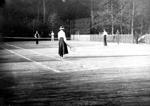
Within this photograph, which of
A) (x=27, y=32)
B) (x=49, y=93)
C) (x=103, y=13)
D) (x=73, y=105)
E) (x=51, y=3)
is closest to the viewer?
(x=73, y=105)

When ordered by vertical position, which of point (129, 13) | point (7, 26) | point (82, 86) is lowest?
point (82, 86)

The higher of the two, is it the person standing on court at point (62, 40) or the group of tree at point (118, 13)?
the group of tree at point (118, 13)

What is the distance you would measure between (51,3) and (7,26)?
3659 inches

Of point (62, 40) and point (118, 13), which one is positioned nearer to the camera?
point (62, 40)

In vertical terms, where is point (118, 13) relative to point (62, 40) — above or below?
above

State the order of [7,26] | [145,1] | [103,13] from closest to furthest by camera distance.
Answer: [7,26] < [103,13] < [145,1]

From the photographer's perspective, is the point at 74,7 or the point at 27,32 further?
the point at 74,7

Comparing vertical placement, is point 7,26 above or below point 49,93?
above

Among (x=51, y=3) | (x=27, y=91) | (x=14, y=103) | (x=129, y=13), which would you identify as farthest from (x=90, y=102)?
(x=51, y=3)

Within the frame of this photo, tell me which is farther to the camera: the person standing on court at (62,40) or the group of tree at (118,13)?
the group of tree at (118,13)

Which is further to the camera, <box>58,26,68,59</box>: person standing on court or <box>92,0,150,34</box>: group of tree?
<box>92,0,150,34</box>: group of tree

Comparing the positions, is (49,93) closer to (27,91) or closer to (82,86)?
(27,91)

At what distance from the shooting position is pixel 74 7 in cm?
9456

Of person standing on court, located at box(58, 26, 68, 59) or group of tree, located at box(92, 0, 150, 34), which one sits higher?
group of tree, located at box(92, 0, 150, 34)
